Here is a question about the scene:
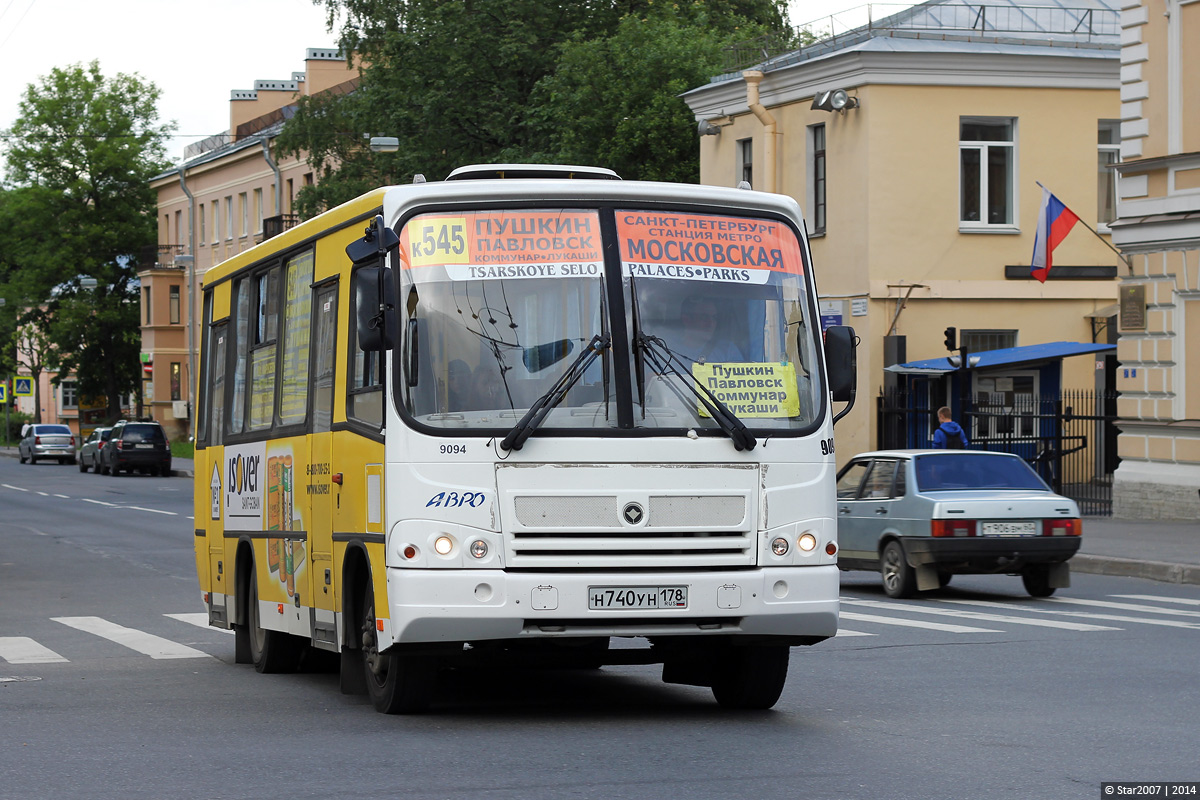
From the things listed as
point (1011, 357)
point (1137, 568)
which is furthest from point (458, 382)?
point (1011, 357)

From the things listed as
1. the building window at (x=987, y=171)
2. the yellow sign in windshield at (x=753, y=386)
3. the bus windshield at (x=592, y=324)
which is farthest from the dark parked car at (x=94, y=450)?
the yellow sign in windshield at (x=753, y=386)

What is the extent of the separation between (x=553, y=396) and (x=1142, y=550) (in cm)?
1478

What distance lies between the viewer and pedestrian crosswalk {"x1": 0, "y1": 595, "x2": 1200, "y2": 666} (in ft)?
46.8

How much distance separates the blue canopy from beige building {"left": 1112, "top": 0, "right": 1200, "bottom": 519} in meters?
3.37

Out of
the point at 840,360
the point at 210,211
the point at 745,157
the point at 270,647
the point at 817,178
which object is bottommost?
the point at 270,647

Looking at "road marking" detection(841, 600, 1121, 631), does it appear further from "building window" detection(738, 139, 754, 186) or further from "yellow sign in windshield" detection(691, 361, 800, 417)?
"building window" detection(738, 139, 754, 186)

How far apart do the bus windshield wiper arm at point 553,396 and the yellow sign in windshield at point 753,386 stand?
0.52 meters

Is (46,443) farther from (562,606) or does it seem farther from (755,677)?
(562,606)

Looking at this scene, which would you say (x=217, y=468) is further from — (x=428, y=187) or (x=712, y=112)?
(x=712, y=112)

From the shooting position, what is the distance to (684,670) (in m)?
10.9

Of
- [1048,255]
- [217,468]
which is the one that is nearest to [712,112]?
[1048,255]

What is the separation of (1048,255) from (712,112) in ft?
38.6

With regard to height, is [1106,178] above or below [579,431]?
above

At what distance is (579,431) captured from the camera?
30.6 ft
